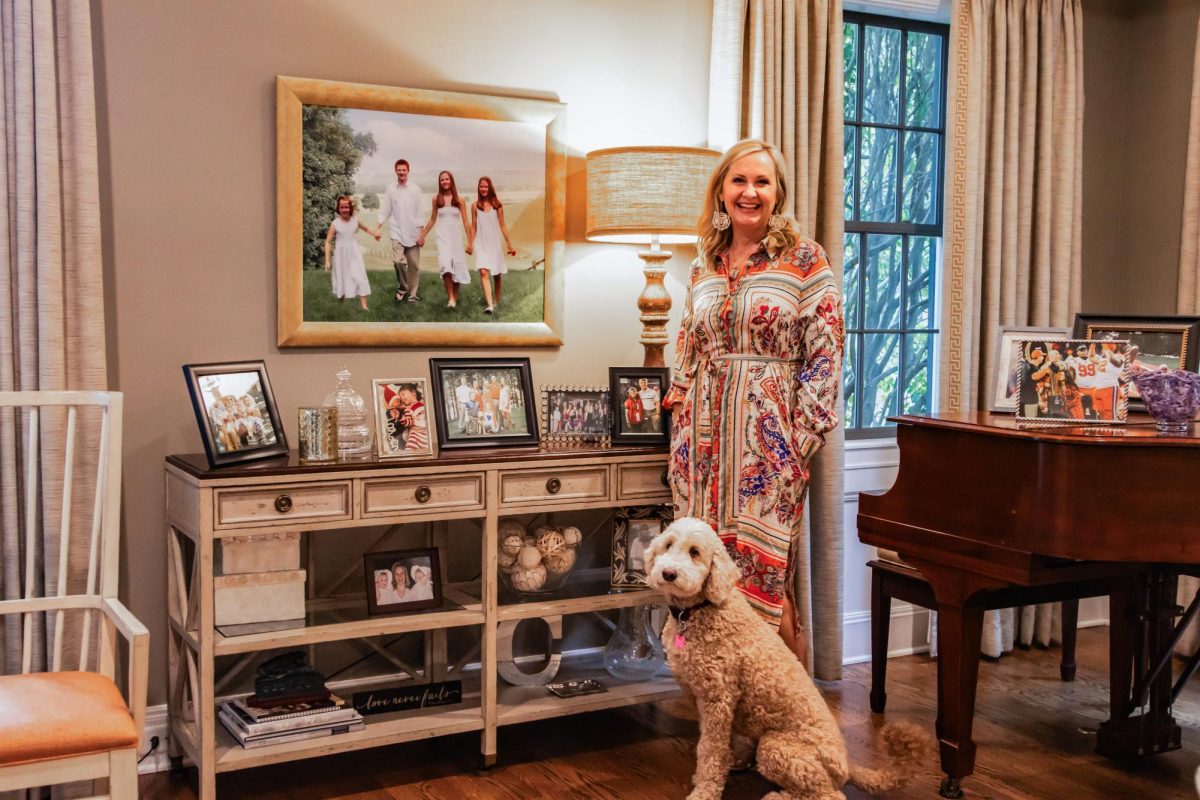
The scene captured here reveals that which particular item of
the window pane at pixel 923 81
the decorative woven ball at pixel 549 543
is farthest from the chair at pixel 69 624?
the window pane at pixel 923 81

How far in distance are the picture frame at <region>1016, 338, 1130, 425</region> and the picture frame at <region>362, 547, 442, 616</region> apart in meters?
1.63

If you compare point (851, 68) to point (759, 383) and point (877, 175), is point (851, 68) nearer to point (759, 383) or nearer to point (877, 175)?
point (877, 175)

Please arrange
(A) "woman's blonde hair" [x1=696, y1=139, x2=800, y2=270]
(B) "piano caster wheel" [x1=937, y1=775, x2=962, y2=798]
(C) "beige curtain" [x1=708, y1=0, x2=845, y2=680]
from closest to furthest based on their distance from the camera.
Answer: (B) "piano caster wheel" [x1=937, y1=775, x2=962, y2=798] → (A) "woman's blonde hair" [x1=696, y1=139, x2=800, y2=270] → (C) "beige curtain" [x1=708, y1=0, x2=845, y2=680]

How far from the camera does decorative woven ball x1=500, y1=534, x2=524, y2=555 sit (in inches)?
125

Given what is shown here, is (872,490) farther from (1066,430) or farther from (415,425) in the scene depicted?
(415,425)

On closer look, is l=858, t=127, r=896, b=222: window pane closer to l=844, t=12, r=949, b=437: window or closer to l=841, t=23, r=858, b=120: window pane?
l=844, t=12, r=949, b=437: window

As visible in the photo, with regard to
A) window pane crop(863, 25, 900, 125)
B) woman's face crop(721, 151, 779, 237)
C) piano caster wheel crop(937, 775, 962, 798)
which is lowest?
piano caster wheel crop(937, 775, 962, 798)

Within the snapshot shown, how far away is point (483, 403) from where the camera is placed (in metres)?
3.14

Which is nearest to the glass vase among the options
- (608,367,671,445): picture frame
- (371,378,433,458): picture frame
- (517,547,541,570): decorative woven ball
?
(517,547,541,570): decorative woven ball

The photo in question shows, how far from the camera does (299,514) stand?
2.76 meters

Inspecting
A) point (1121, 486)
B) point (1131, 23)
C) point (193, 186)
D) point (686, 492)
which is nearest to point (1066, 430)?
point (1121, 486)

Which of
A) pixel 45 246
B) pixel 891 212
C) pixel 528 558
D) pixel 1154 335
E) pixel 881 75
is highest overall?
pixel 881 75

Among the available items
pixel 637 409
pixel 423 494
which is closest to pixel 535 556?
pixel 423 494

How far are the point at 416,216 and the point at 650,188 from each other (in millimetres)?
709
